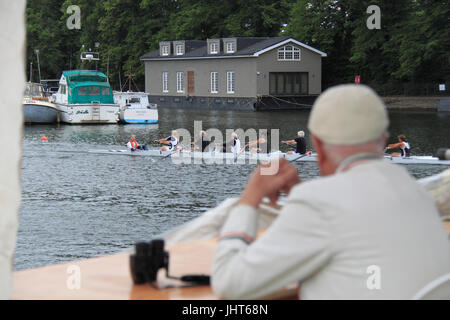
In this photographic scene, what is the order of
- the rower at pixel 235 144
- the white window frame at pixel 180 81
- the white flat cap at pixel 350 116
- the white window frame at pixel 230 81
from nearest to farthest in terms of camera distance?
the white flat cap at pixel 350 116
the rower at pixel 235 144
the white window frame at pixel 230 81
the white window frame at pixel 180 81

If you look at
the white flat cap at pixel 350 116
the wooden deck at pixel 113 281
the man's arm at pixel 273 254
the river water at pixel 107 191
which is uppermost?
the white flat cap at pixel 350 116

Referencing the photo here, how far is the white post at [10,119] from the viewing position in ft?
8.88

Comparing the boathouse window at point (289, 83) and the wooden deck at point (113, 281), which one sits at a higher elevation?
the boathouse window at point (289, 83)

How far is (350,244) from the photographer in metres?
2.52

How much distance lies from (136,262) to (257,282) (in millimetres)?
782

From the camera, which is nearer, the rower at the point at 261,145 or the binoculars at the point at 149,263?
the binoculars at the point at 149,263

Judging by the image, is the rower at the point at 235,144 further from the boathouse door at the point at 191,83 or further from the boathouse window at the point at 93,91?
the boathouse door at the point at 191,83

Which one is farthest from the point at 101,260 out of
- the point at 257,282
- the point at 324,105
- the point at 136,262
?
the point at 324,105

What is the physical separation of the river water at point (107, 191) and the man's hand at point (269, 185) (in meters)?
10.1

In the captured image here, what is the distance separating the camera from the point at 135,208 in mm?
18031

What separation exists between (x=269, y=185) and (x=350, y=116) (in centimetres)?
58

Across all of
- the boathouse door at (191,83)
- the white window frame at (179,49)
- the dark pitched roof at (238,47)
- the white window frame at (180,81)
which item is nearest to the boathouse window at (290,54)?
the dark pitched roof at (238,47)

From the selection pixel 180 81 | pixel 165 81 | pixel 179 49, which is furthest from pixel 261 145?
pixel 165 81

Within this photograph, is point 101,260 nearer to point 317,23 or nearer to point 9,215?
point 9,215
